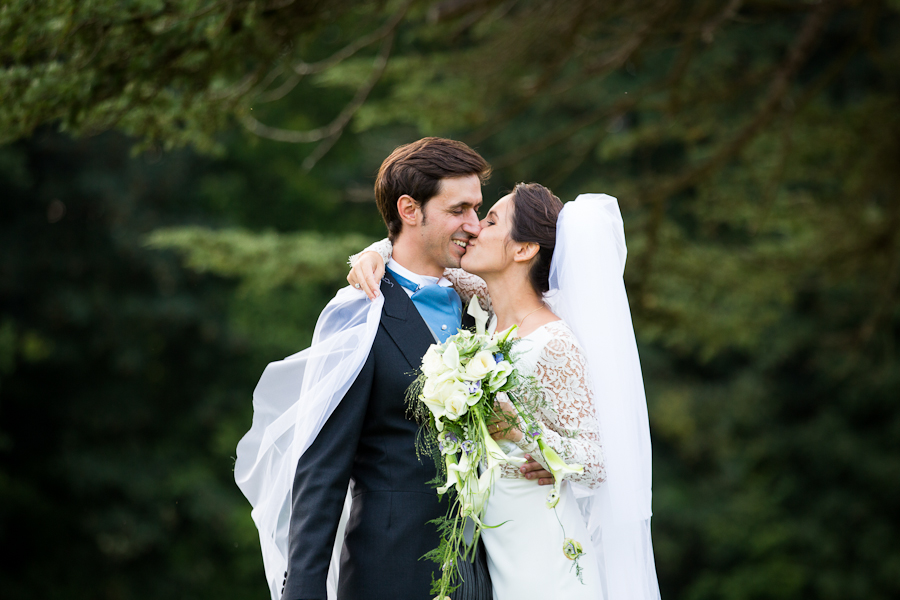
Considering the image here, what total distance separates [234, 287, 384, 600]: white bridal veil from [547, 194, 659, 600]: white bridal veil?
0.69 m

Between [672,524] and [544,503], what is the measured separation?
429 inches

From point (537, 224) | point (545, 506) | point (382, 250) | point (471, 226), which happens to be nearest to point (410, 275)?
point (382, 250)

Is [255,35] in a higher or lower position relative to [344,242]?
higher

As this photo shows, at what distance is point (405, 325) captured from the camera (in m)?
2.91

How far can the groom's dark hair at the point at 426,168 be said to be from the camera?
307cm

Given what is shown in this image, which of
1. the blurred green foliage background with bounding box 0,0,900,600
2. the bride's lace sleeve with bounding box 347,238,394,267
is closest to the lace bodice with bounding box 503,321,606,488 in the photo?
the bride's lace sleeve with bounding box 347,238,394,267

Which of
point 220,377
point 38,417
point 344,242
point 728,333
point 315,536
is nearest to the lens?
point 315,536

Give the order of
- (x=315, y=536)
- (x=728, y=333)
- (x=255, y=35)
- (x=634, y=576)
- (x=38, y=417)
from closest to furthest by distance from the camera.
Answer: (x=315, y=536), (x=634, y=576), (x=255, y=35), (x=728, y=333), (x=38, y=417)

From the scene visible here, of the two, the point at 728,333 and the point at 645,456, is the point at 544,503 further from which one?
the point at 728,333

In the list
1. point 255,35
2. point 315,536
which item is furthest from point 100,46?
point 315,536

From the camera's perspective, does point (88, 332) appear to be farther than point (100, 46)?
Yes

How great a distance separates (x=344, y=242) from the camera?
8836 millimetres

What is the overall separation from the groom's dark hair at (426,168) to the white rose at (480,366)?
2.56 ft

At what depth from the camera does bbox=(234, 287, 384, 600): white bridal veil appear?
2744 mm
